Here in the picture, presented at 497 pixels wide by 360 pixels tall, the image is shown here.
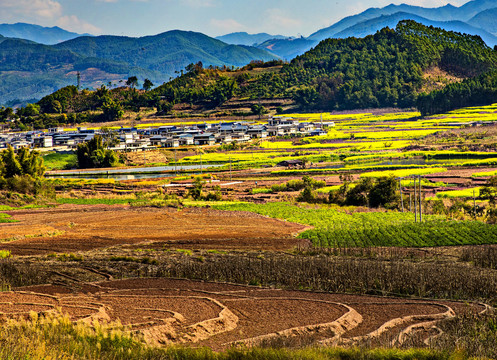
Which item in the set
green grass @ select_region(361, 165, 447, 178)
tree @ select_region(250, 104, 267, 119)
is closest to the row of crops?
green grass @ select_region(361, 165, 447, 178)

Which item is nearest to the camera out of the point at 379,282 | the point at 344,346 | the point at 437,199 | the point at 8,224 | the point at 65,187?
the point at 344,346

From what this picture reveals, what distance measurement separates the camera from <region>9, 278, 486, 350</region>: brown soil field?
1455 cm

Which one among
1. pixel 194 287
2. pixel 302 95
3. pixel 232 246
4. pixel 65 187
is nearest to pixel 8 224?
pixel 232 246

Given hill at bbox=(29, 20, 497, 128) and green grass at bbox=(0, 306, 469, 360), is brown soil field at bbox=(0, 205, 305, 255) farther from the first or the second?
hill at bbox=(29, 20, 497, 128)

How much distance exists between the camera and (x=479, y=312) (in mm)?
15891

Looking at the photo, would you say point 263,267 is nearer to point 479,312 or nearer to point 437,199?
point 479,312

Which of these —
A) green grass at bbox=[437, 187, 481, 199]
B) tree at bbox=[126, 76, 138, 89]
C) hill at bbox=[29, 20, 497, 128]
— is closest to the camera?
green grass at bbox=[437, 187, 481, 199]

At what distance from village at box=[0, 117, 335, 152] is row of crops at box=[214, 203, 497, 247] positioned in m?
63.0

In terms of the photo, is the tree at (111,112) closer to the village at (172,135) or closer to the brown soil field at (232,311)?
the village at (172,135)

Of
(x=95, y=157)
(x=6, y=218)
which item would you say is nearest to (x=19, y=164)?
(x=6, y=218)

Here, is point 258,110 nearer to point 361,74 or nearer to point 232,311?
point 361,74

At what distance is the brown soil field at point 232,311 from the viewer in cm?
1455

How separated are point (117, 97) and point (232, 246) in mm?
119241

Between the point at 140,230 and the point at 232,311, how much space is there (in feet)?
52.7
